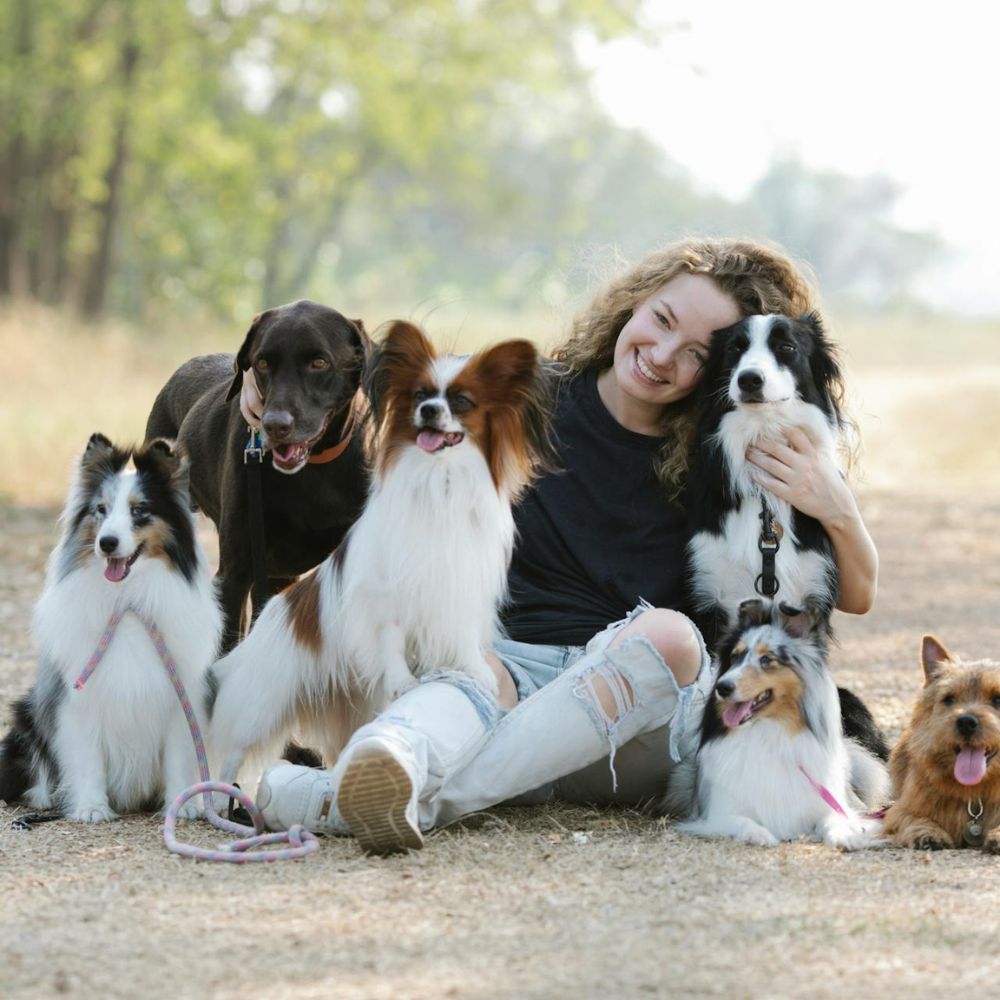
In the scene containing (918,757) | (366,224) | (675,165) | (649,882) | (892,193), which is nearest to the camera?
(649,882)

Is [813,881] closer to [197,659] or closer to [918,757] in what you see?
[918,757]

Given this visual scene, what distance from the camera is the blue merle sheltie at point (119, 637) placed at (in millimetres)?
3969

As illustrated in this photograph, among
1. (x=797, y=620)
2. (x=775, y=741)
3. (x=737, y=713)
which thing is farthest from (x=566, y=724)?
(x=797, y=620)

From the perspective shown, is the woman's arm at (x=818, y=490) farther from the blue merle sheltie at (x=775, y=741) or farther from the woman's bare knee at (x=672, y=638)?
the woman's bare knee at (x=672, y=638)

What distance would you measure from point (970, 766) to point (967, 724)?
11 cm

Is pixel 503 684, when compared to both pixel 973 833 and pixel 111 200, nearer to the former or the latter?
pixel 973 833

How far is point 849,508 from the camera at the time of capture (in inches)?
161

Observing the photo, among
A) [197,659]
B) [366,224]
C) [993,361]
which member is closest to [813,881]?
[197,659]

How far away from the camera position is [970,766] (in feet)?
12.1

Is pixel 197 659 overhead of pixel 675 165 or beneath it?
beneath

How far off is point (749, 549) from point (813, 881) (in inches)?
41.0

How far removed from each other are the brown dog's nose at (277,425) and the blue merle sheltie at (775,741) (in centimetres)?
149

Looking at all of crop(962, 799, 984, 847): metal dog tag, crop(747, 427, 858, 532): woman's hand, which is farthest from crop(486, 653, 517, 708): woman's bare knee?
crop(962, 799, 984, 847): metal dog tag

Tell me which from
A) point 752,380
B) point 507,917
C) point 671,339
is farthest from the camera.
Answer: point 671,339
